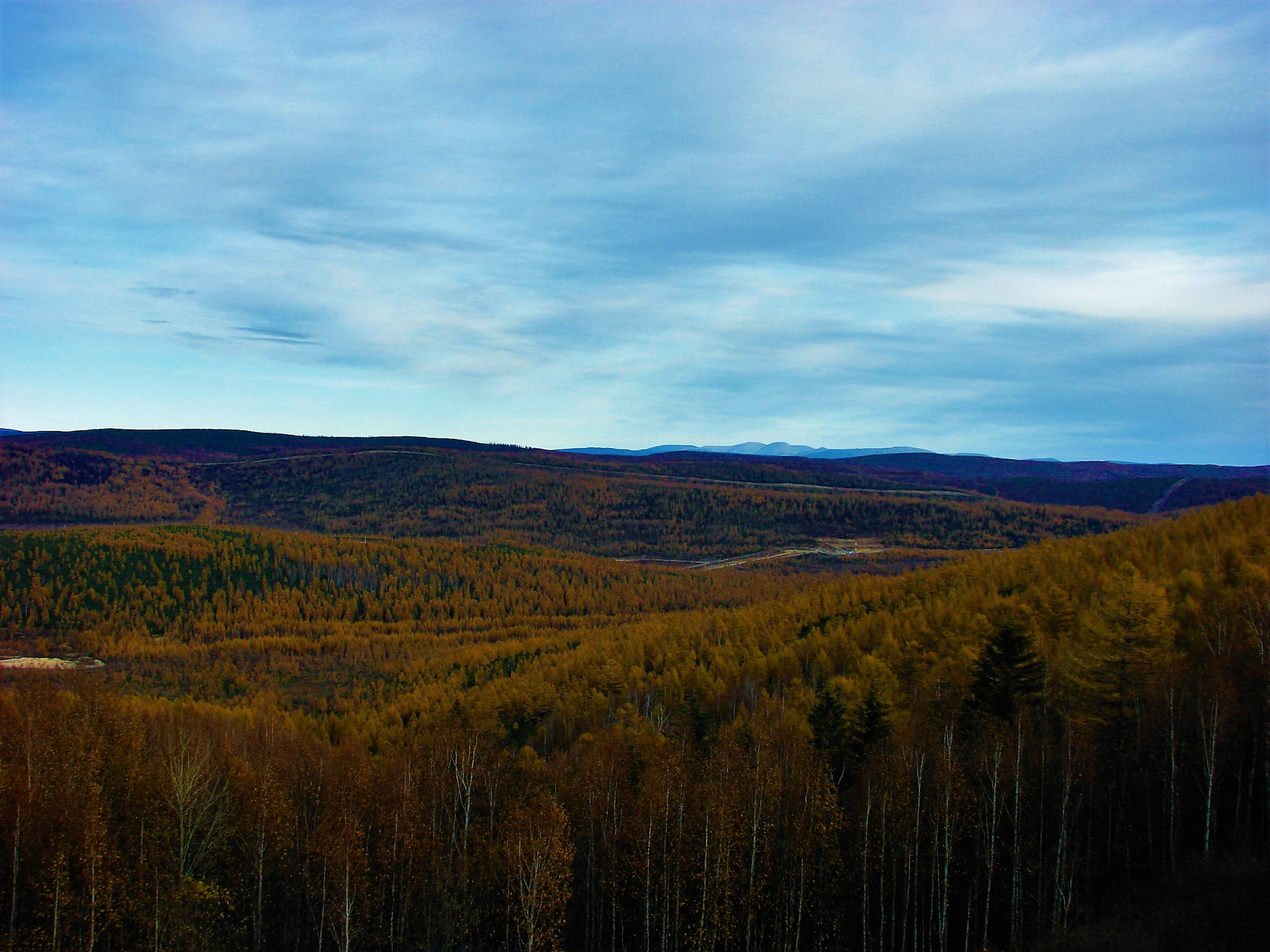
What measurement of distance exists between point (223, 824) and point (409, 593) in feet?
490

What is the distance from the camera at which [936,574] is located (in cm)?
10694

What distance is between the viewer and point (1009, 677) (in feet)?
133

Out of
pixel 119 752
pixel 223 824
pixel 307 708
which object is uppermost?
pixel 119 752

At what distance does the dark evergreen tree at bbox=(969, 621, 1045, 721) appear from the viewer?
1582 inches

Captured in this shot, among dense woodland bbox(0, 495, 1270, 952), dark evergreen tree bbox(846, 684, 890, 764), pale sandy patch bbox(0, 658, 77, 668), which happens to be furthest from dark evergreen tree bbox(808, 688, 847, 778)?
pale sandy patch bbox(0, 658, 77, 668)

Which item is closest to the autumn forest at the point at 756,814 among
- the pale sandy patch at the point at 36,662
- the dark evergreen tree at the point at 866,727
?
the dark evergreen tree at the point at 866,727

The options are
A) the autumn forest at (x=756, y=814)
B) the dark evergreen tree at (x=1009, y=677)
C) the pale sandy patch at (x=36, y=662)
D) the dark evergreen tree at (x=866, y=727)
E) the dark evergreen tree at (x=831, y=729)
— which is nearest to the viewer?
the autumn forest at (x=756, y=814)

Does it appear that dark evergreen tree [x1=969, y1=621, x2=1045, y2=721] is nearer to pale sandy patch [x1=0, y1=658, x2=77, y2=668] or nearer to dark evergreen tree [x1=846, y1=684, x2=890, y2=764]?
dark evergreen tree [x1=846, y1=684, x2=890, y2=764]

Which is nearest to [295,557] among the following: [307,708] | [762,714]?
[307,708]

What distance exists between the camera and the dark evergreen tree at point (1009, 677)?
40.2 metres

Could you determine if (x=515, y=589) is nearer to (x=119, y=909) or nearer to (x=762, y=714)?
(x=762, y=714)

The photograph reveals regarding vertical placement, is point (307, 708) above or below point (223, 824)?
below

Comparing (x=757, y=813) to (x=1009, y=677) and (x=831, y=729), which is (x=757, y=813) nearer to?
(x=831, y=729)

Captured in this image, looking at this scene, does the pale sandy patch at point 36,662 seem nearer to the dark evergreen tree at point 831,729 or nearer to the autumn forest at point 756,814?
the autumn forest at point 756,814
